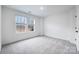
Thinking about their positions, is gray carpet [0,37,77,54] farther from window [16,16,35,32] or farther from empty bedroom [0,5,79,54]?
window [16,16,35,32]

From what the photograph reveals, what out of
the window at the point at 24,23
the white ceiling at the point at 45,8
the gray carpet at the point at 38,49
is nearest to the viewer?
the gray carpet at the point at 38,49

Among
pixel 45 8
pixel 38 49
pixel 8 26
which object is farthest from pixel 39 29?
pixel 38 49

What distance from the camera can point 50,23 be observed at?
6.12 meters

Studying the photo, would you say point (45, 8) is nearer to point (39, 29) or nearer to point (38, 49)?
point (38, 49)

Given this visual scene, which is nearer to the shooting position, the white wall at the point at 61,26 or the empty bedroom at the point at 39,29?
the empty bedroom at the point at 39,29

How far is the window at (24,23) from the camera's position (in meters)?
4.51

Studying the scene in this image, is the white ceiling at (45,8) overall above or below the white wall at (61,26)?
above

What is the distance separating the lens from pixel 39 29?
6.74 meters

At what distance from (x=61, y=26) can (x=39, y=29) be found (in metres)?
2.70

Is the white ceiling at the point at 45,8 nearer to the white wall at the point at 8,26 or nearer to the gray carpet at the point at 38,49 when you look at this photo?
the white wall at the point at 8,26

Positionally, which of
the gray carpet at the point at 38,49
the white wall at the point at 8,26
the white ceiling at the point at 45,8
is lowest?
the gray carpet at the point at 38,49

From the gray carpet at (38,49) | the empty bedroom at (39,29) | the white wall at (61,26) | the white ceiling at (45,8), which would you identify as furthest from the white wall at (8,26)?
the white wall at (61,26)

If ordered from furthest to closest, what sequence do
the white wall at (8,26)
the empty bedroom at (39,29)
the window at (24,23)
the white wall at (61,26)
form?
1. the window at (24,23)
2. the white wall at (61,26)
3. the white wall at (8,26)
4. the empty bedroom at (39,29)
